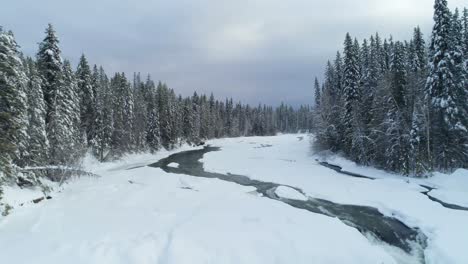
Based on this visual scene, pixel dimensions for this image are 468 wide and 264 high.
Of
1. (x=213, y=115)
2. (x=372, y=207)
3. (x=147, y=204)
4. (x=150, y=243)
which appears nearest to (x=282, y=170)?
(x=372, y=207)

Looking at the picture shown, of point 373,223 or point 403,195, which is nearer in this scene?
point 373,223

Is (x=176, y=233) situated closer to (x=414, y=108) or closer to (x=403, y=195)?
(x=403, y=195)

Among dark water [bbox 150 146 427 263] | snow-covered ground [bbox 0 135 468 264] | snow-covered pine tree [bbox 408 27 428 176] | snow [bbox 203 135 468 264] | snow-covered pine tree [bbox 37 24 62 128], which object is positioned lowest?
dark water [bbox 150 146 427 263]

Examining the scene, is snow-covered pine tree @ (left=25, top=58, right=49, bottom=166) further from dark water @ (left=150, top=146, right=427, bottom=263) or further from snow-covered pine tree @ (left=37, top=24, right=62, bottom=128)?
dark water @ (left=150, top=146, right=427, bottom=263)

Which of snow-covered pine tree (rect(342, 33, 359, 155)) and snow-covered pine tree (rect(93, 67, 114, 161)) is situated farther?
snow-covered pine tree (rect(93, 67, 114, 161))

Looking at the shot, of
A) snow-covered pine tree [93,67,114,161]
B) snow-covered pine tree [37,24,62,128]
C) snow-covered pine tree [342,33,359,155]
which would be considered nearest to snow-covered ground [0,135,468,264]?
snow-covered pine tree [37,24,62,128]

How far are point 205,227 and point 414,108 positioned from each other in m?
24.8

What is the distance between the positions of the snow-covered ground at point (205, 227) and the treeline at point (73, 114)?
387 centimetres

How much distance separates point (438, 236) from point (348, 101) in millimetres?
26205

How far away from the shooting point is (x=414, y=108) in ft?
91.7

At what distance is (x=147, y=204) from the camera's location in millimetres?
16844

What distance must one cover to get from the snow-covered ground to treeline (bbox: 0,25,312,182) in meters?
3.87

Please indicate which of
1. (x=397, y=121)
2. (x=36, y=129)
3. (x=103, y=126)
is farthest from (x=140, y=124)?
(x=397, y=121)

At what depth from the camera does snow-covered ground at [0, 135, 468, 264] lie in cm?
1001
